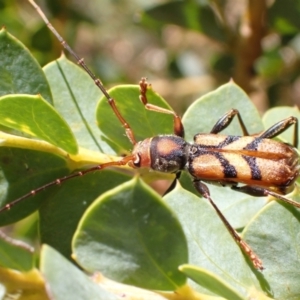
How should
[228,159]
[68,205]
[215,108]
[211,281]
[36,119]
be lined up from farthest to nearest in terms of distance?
[228,159], [215,108], [68,205], [36,119], [211,281]

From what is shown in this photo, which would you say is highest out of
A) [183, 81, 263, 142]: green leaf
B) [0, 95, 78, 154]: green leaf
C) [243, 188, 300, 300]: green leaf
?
[0, 95, 78, 154]: green leaf

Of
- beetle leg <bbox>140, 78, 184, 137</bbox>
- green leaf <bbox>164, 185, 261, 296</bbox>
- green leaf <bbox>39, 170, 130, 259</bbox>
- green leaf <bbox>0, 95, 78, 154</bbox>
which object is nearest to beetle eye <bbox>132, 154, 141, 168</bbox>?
beetle leg <bbox>140, 78, 184, 137</bbox>

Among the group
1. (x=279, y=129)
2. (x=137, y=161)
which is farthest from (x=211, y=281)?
(x=279, y=129)

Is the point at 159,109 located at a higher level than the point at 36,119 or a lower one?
lower

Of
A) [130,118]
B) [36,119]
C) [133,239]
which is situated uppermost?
[36,119]

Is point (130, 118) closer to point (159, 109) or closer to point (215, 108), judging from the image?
point (159, 109)

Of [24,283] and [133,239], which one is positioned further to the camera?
[24,283]

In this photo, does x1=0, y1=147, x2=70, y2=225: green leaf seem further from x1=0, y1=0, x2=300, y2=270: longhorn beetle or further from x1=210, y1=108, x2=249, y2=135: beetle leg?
x1=210, y1=108, x2=249, y2=135: beetle leg
